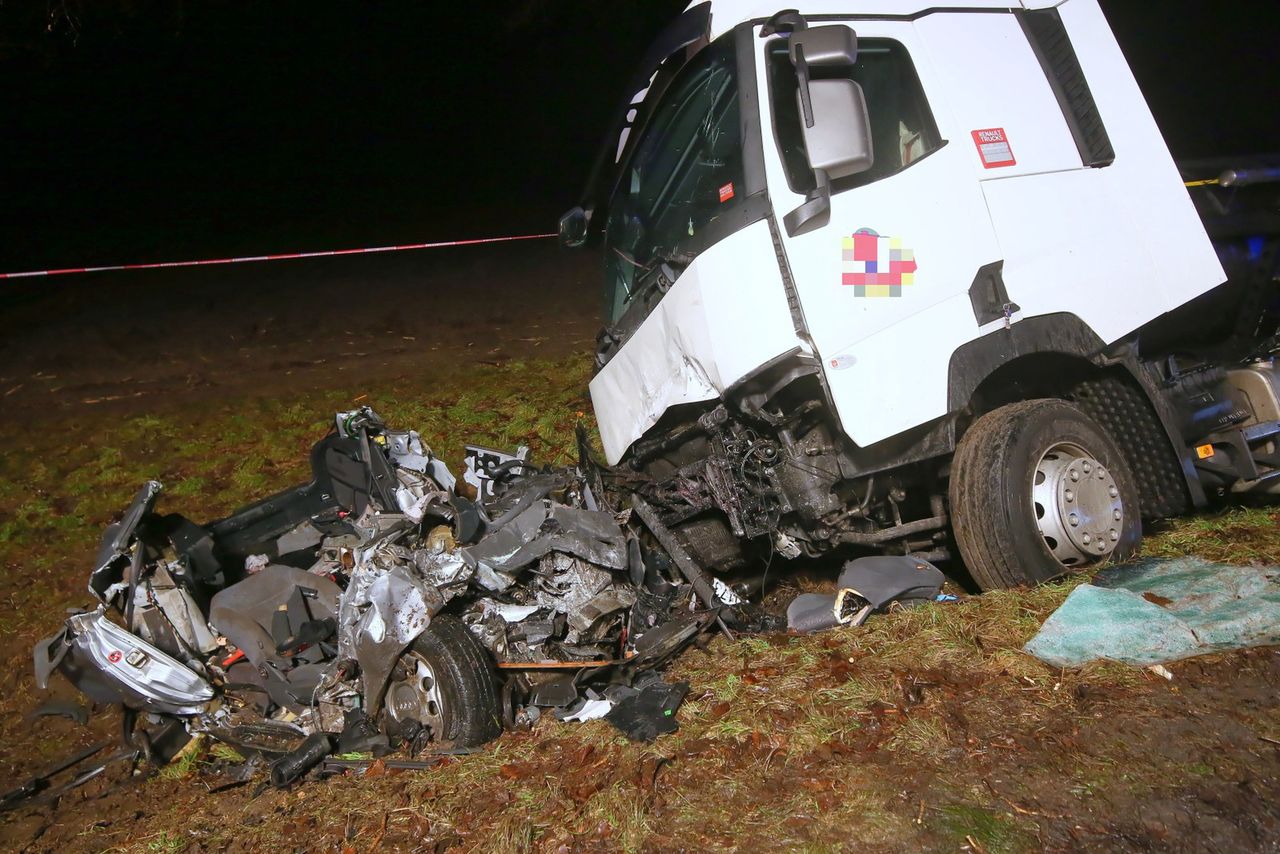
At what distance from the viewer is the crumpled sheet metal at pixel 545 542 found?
4.00 m

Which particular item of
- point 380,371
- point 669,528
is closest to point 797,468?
point 669,528

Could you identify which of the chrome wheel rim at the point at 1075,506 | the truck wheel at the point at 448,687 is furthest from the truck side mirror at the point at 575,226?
the chrome wheel rim at the point at 1075,506

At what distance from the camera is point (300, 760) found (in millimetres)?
3613

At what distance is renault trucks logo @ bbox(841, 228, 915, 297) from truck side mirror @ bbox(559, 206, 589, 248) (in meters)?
1.95

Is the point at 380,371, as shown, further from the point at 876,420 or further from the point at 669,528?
the point at 876,420

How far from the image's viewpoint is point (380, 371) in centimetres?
772

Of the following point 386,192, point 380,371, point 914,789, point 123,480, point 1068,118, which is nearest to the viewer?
point 914,789

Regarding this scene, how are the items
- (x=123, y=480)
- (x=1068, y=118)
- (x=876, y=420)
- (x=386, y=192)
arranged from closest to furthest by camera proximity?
(x=876, y=420), (x=1068, y=118), (x=123, y=480), (x=386, y=192)

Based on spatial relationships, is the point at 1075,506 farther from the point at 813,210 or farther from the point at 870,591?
the point at 813,210

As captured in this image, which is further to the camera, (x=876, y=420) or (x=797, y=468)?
(x=797, y=468)

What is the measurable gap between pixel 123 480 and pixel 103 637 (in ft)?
8.93

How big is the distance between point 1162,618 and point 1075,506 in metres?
0.65

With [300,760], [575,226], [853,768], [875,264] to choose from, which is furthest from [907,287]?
[300,760]

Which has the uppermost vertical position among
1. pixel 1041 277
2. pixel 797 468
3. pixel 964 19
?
pixel 964 19
